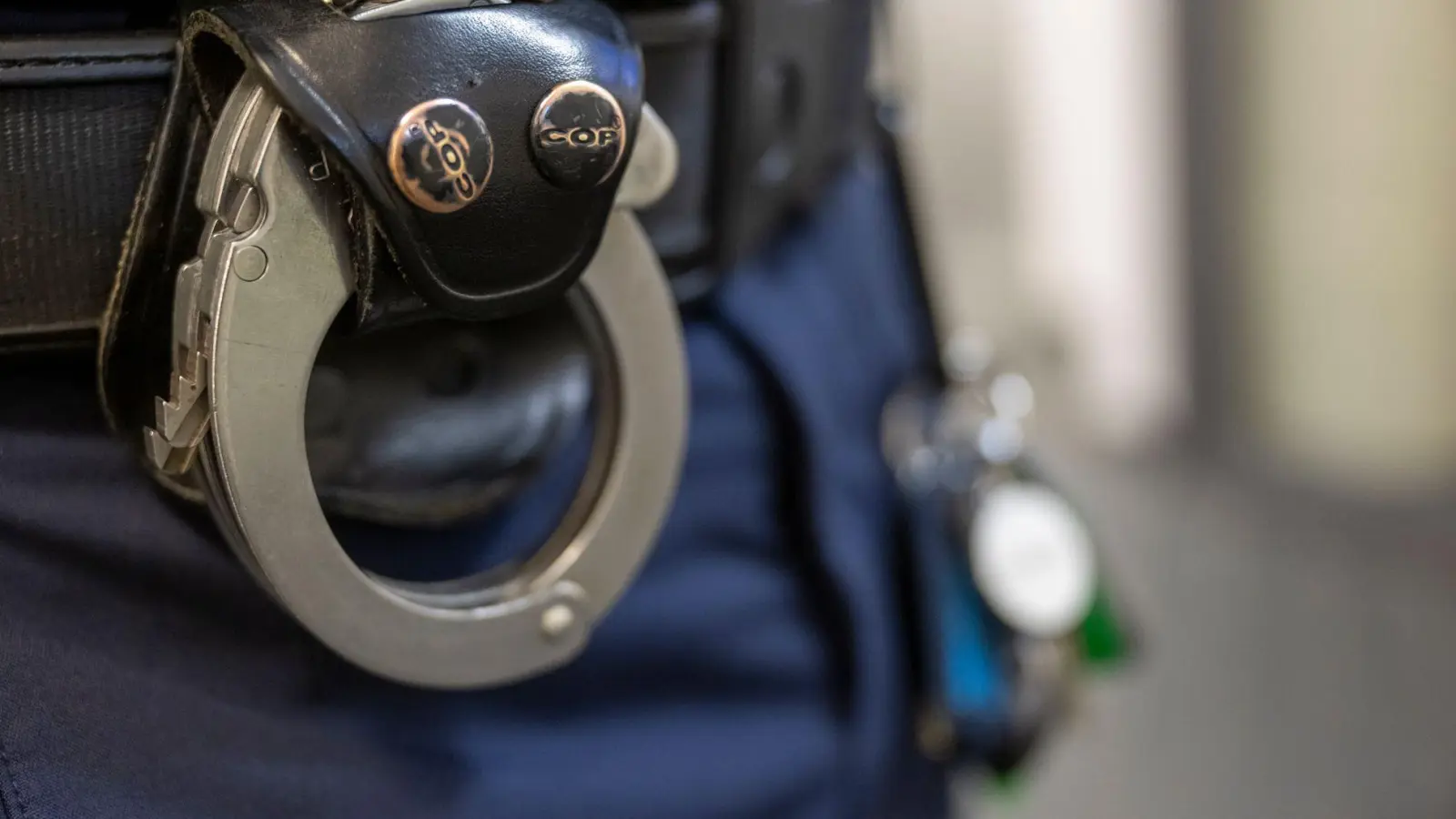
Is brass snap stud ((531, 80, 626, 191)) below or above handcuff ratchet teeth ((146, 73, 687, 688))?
above

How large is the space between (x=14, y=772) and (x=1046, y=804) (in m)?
1.52

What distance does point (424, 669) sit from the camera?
33 cm

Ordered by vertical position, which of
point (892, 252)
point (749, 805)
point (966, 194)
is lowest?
point (966, 194)

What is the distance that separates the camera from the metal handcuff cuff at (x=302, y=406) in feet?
0.91

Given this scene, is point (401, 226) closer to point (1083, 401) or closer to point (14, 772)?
point (14, 772)

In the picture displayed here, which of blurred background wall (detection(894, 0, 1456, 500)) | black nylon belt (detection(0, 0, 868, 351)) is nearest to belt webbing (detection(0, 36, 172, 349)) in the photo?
black nylon belt (detection(0, 0, 868, 351))

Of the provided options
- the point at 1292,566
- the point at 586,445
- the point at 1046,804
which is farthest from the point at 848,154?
the point at 1292,566

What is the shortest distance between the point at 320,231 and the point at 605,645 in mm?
213

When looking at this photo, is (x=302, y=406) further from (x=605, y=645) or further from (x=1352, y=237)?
(x=1352, y=237)

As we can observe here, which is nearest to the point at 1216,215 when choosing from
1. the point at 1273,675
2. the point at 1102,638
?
the point at 1273,675

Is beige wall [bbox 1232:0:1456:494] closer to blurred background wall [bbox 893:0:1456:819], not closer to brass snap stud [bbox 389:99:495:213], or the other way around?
blurred background wall [bbox 893:0:1456:819]

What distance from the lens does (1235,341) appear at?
77.4 inches

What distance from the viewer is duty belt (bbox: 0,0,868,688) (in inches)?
10.8

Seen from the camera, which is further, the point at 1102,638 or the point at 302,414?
the point at 1102,638
